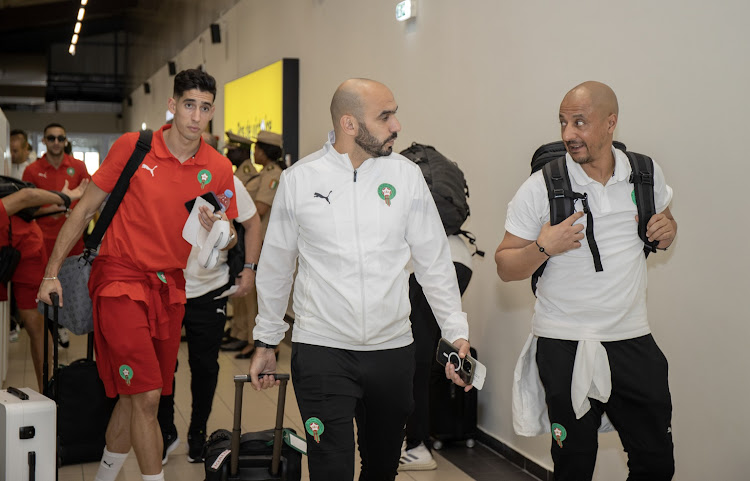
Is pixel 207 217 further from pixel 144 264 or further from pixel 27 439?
pixel 27 439

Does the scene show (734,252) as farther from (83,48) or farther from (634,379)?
(83,48)

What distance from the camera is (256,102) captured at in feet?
31.3

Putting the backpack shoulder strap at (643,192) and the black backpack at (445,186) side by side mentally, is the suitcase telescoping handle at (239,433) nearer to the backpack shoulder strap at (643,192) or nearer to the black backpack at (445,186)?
the backpack shoulder strap at (643,192)

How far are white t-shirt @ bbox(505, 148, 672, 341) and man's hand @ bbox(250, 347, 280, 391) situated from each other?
0.89 metres

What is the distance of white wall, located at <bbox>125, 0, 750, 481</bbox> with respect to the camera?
295 centimetres

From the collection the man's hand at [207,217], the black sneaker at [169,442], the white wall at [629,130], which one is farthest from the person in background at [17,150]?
the man's hand at [207,217]

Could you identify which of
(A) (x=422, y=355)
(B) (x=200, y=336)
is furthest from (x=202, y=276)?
(A) (x=422, y=355)

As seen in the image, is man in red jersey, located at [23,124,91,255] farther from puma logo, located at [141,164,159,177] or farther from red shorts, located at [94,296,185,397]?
red shorts, located at [94,296,185,397]

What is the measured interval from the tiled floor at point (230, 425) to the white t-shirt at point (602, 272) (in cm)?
172

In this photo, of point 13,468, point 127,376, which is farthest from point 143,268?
point 13,468

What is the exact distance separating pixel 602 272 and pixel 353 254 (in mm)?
789

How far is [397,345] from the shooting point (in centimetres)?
263

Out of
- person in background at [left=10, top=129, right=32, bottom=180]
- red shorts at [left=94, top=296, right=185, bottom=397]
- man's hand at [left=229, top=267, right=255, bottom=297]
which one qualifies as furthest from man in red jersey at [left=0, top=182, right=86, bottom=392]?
person in background at [left=10, top=129, right=32, bottom=180]

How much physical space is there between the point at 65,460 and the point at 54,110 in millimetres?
21360
